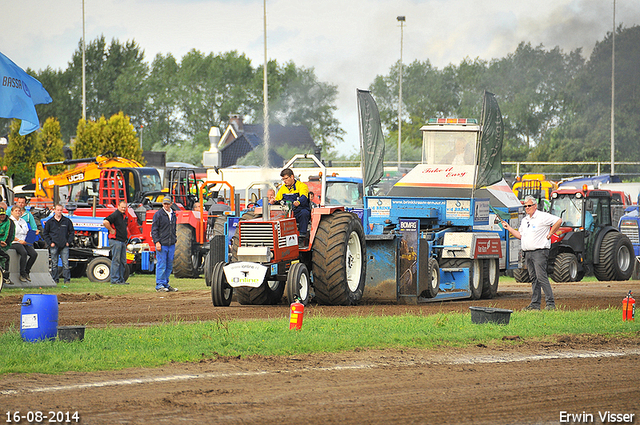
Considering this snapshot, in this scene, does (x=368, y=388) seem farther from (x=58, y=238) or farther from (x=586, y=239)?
(x=586, y=239)

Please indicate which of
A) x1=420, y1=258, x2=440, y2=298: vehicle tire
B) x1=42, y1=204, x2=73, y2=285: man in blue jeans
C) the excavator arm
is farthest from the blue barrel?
the excavator arm

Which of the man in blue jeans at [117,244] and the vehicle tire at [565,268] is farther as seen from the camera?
the vehicle tire at [565,268]

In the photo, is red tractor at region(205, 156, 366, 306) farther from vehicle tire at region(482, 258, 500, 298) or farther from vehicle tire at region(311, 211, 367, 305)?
vehicle tire at region(482, 258, 500, 298)

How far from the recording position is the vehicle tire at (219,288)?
1258cm

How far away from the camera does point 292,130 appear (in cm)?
3294

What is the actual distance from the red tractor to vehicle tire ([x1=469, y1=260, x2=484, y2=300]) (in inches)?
121

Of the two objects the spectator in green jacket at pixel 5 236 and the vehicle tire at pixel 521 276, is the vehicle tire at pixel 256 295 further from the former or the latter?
the vehicle tire at pixel 521 276

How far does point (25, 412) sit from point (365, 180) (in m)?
12.3

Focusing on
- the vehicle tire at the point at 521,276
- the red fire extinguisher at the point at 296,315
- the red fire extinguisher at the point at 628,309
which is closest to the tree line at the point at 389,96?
the vehicle tire at the point at 521,276

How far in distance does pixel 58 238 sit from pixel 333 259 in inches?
338

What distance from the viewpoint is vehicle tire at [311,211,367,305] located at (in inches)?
493

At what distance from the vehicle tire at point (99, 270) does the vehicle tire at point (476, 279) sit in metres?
8.83

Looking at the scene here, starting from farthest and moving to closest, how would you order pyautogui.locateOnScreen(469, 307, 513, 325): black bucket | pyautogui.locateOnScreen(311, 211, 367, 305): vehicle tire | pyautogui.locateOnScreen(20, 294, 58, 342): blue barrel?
pyautogui.locateOnScreen(311, 211, 367, 305): vehicle tire < pyautogui.locateOnScreen(469, 307, 513, 325): black bucket < pyautogui.locateOnScreen(20, 294, 58, 342): blue barrel

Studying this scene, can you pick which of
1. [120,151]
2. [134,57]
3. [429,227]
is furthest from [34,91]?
[134,57]
